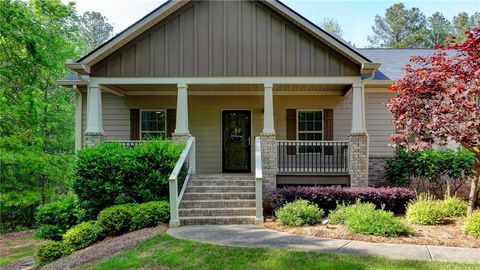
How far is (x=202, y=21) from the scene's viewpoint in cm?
1057

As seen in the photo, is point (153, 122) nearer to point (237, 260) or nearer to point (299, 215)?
point (299, 215)

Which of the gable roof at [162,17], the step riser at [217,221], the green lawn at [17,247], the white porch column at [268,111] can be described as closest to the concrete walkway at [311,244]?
the step riser at [217,221]

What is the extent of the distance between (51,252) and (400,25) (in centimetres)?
3682

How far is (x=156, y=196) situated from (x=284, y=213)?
3.19 metres

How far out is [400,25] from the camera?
36.1 meters

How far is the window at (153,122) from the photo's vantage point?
12938 mm

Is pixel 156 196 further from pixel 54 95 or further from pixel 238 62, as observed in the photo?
pixel 54 95

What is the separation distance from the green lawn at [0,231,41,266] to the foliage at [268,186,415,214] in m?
8.17

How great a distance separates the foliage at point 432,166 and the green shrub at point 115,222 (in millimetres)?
7595

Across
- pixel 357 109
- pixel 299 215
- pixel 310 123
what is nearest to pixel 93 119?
pixel 299 215

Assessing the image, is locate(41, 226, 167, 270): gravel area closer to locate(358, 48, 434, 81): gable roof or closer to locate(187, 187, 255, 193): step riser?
locate(187, 187, 255, 193): step riser

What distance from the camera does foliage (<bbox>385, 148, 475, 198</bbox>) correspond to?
1041cm

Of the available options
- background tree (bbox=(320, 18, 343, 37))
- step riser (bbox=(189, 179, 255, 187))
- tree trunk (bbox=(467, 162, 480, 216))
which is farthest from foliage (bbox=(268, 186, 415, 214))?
background tree (bbox=(320, 18, 343, 37))

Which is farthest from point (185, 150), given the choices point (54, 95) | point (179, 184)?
point (54, 95)
